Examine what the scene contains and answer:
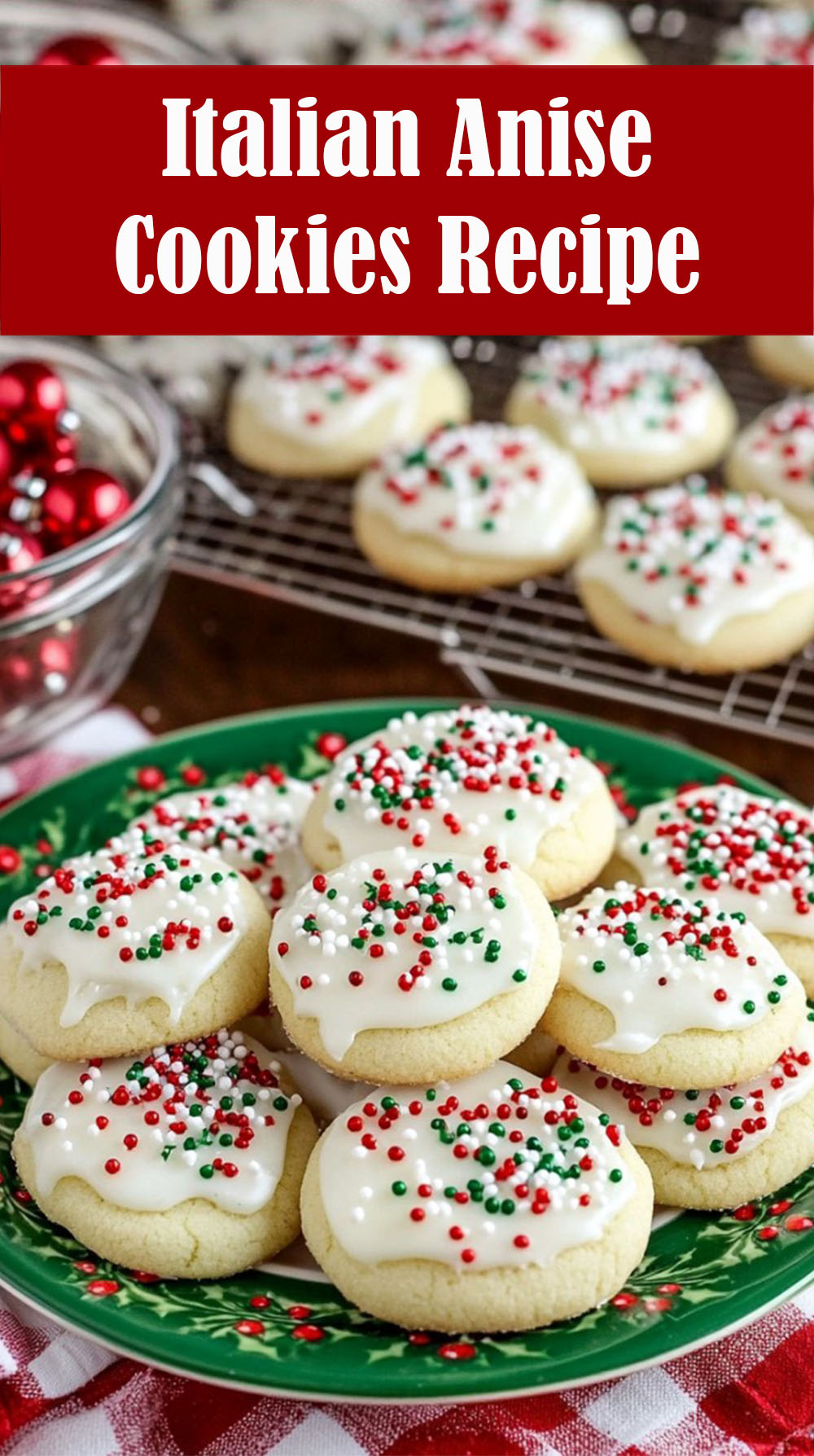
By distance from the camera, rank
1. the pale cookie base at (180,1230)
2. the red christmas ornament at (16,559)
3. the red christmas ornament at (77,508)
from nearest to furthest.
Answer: the pale cookie base at (180,1230)
the red christmas ornament at (16,559)
the red christmas ornament at (77,508)

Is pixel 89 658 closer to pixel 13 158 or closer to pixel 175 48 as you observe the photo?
pixel 13 158

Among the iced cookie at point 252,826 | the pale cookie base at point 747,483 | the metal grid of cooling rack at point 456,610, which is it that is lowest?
the metal grid of cooling rack at point 456,610

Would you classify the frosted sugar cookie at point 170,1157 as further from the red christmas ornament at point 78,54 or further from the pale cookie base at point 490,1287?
the red christmas ornament at point 78,54

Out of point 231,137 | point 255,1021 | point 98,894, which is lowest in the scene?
point 255,1021

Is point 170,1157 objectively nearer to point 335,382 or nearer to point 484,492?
point 484,492

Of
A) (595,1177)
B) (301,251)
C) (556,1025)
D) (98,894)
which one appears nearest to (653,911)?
(556,1025)

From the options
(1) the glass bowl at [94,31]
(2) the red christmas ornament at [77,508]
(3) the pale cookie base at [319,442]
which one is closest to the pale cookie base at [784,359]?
(3) the pale cookie base at [319,442]
